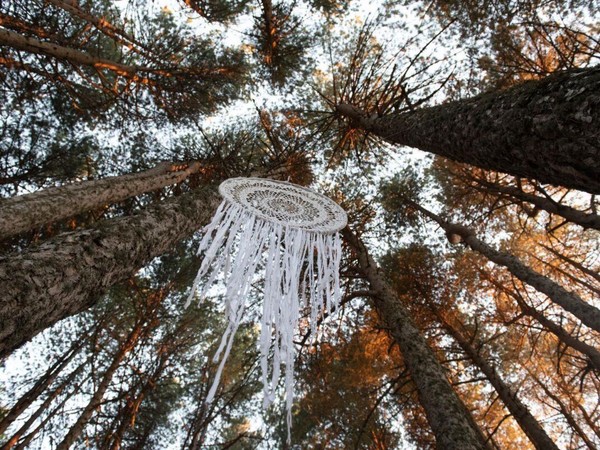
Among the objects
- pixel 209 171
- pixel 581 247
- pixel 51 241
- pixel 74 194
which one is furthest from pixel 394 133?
pixel 581 247

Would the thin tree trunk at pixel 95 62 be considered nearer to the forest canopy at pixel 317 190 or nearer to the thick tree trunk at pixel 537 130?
the forest canopy at pixel 317 190

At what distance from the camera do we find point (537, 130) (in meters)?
1.57

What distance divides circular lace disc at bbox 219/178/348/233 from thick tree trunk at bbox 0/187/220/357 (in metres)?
0.80

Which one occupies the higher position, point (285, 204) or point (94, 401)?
point (285, 204)

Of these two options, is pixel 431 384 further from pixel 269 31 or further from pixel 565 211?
pixel 269 31

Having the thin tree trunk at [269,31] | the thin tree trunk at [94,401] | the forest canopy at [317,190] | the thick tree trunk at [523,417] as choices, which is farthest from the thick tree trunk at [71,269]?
the thick tree trunk at [523,417]

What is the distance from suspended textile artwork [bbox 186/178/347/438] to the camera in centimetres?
173

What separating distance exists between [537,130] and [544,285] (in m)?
3.97

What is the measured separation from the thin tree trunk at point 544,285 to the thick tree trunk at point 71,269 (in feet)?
15.0

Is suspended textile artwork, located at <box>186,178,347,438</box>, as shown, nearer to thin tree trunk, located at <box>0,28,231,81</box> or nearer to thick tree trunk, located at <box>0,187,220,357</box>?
thick tree trunk, located at <box>0,187,220,357</box>

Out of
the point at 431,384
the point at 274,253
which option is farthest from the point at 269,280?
the point at 431,384

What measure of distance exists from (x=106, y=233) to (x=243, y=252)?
99 centimetres

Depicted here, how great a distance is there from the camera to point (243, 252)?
2.08 metres

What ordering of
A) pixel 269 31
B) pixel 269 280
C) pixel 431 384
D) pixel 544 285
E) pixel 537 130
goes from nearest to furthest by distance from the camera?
pixel 537 130
pixel 269 280
pixel 431 384
pixel 544 285
pixel 269 31
